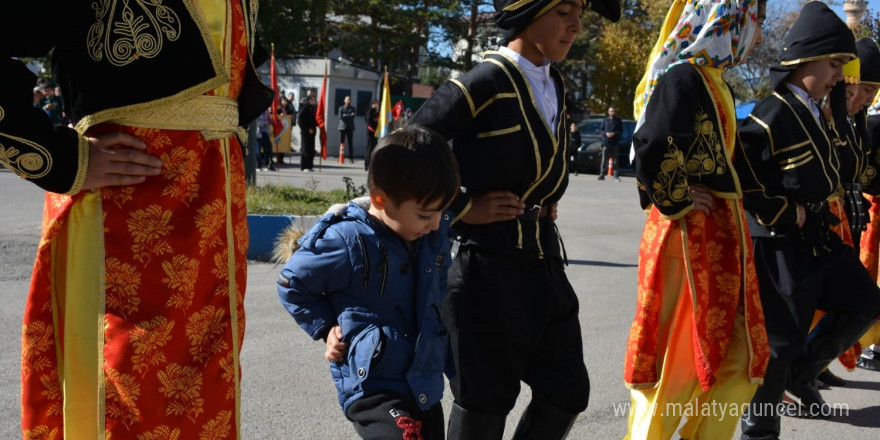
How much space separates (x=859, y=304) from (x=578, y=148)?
71.8 feet

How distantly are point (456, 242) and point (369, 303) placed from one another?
574 mm

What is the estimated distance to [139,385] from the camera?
2.28m

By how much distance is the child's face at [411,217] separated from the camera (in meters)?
2.89

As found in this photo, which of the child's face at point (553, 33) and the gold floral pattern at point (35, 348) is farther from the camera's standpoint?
the child's face at point (553, 33)

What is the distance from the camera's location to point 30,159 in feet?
7.23

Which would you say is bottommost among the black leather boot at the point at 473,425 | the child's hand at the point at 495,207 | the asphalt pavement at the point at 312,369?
the asphalt pavement at the point at 312,369

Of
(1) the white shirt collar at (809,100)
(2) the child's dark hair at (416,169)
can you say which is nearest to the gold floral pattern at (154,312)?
(2) the child's dark hair at (416,169)

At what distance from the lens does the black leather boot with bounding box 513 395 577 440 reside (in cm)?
337

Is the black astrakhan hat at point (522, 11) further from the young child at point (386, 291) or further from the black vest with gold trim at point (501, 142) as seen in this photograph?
the young child at point (386, 291)

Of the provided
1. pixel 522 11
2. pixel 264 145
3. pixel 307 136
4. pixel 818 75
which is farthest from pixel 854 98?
pixel 264 145

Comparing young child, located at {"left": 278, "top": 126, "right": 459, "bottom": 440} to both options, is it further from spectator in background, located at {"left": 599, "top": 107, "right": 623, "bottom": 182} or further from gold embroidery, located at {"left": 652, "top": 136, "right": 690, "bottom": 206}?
spectator in background, located at {"left": 599, "top": 107, "right": 623, "bottom": 182}

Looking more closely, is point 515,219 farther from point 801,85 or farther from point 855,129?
point 855,129

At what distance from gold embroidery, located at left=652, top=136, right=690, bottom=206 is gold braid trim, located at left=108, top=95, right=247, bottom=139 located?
1.99 metres

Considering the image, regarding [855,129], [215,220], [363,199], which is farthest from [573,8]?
[855,129]
